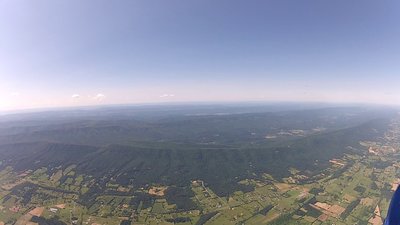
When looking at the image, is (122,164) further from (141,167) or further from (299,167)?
(299,167)

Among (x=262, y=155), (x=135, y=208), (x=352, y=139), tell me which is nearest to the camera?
(x=135, y=208)

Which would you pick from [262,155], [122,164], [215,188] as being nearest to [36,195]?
[122,164]

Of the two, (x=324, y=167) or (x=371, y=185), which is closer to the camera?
(x=371, y=185)

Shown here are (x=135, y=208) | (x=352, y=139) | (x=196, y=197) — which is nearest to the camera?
(x=135, y=208)

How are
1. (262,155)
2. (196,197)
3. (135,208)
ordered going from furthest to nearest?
(262,155)
(196,197)
(135,208)

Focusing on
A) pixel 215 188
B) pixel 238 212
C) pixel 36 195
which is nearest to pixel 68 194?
pixel 36 195

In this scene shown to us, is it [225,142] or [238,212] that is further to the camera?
[225,142]

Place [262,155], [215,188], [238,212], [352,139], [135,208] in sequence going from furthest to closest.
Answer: [352,139] < [262,155] < [215,188] < [135,208] < [238,212]

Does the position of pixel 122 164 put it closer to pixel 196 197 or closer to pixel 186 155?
pixel 186 155
